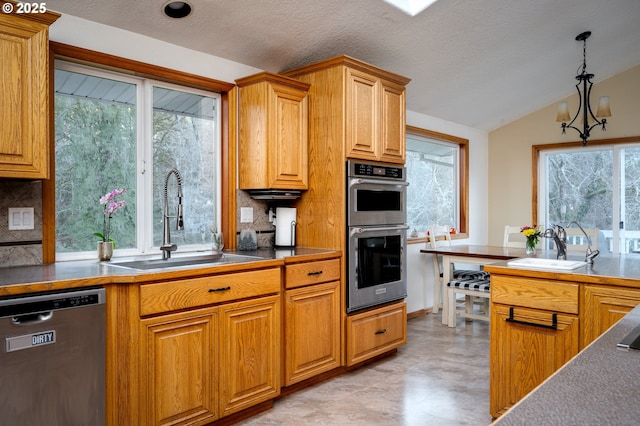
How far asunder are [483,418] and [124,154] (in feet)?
8.58

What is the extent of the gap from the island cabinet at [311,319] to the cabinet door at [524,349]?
1.09 m

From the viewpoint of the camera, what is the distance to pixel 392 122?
12.1 feet

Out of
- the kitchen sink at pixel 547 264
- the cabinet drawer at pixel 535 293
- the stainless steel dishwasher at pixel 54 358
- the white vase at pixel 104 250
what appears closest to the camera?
the stainless steel dishwasher at pixel 54 358

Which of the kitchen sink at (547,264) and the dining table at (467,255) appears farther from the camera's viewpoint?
the dining table at (467,255)

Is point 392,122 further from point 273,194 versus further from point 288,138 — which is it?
point 273,194

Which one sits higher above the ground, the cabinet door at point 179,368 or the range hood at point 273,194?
the range hood at point 273,194

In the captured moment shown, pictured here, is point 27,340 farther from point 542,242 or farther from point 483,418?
point 542,242

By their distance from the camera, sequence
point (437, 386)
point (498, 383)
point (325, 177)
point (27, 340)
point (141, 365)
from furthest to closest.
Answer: point (325, 177), point (437, 386), point (498, 383), point (141, 365), point (27, 340)

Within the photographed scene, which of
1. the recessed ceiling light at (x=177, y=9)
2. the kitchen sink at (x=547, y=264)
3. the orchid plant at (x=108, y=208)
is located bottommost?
the kitchen sink at (x=547, y=264)

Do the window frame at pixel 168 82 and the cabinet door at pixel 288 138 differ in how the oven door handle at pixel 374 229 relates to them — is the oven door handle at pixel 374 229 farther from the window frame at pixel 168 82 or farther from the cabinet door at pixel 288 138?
the window frame at pixel 168 82

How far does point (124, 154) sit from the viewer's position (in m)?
2.96

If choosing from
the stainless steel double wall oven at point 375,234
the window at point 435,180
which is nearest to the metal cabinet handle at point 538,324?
the stainless steel double wall oven at point 375,234

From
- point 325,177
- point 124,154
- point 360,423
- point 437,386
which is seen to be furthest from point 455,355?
point 124,154

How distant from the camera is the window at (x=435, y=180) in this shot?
5301 millimetres
